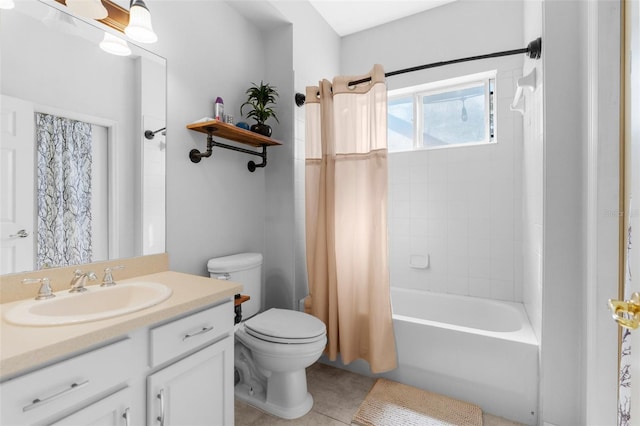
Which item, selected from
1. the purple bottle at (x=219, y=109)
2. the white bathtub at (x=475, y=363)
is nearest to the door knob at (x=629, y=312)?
the white bathtub at (x=475, y=363)

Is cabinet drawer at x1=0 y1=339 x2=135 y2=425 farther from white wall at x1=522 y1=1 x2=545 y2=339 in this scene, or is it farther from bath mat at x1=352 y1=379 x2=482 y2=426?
white wall at x1=522 y1=1 x2=545 y2=339

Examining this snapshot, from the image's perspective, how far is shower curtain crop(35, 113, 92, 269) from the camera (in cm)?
116

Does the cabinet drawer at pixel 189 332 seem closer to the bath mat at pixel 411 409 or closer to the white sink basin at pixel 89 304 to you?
the white sink basin at pixel 89 304

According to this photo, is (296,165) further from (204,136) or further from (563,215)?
(563,215)

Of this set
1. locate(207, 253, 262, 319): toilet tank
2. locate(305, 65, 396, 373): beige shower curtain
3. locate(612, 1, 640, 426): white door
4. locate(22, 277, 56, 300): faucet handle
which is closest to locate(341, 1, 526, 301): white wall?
locate(305, 65, 396, 373): beige shower curtain

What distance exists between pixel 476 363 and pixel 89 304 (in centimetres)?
190

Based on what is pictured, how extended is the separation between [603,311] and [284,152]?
1.92 m

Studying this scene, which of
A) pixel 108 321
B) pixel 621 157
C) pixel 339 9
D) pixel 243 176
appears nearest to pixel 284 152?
pixel 243 176

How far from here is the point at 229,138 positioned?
2.01m

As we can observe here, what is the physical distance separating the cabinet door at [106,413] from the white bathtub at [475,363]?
147 cm

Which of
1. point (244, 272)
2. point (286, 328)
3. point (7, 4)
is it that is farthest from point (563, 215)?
point (7, 4)

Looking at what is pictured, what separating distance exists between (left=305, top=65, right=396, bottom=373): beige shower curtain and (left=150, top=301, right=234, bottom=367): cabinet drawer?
0.91 m

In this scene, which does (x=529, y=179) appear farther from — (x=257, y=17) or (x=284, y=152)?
(x=257, y=17)

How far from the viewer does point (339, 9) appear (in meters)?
2.52
